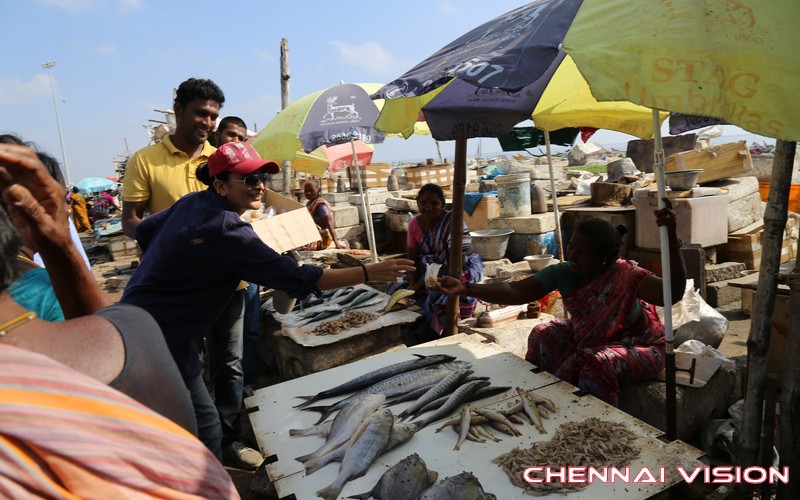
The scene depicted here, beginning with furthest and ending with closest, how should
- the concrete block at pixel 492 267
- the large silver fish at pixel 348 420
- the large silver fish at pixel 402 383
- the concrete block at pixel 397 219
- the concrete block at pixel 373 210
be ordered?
the concrete block at pixel 373 210
the concrete block at pixel 397 219
the concrete block at pixel 492 267
the large silver fish at pixel 402 383
the large silver fish at pixel 348 420

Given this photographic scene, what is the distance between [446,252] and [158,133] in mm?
16365

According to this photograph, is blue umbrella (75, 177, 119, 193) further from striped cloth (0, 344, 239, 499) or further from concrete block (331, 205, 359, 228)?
striped cloth (0, 344, 239, 499)

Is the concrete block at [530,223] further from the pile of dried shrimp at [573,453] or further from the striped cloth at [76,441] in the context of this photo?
the striped cloth at [76,441]

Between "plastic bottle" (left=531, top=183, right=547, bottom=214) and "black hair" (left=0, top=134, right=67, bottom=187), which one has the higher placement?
"black hair" (left=0, top=134, right=67, bottom=187)

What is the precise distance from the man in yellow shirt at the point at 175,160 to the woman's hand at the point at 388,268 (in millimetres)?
1876

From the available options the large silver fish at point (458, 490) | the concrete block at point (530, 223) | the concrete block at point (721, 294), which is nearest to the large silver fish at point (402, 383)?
the large silver fish at point (458, 490)

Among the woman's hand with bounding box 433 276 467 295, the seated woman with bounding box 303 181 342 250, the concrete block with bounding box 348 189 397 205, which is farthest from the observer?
the concrete block with bounding box 348 189 397 205

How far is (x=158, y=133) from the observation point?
58.5ft

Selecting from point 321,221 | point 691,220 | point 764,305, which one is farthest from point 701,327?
point 321,221

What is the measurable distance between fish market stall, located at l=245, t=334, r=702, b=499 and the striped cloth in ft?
4.94

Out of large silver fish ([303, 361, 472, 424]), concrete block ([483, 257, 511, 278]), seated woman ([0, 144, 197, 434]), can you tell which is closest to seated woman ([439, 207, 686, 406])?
large silver fish ([303, 361, 472, 424])

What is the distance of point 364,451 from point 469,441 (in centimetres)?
56

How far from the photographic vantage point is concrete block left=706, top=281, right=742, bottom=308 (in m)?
6.73

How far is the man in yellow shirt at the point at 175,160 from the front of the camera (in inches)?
149
